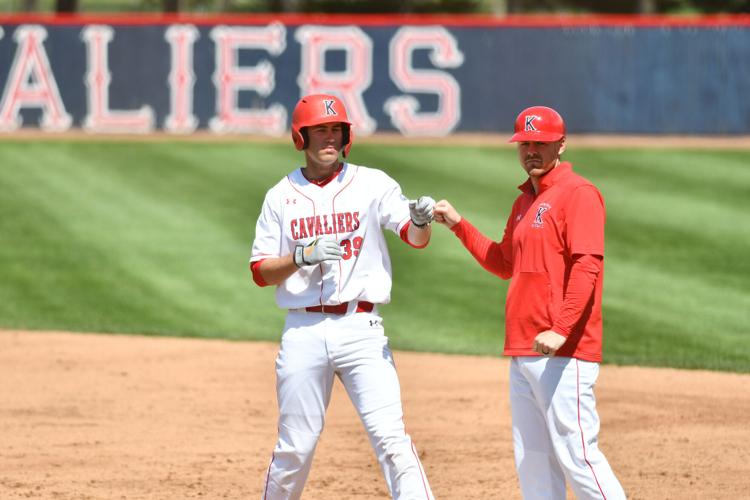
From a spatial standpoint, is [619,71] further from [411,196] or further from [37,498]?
[37,498]

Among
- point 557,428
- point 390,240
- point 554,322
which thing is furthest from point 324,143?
point 390,240

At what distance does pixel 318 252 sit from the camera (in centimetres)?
623

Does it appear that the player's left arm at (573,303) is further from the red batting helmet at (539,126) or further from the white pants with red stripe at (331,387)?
the white pants with red stripe at (331,387)

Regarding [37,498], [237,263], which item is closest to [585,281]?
[37,498]

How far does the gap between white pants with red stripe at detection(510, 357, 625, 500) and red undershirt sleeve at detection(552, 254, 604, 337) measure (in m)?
0.20

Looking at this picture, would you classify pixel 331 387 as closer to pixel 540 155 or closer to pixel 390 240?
pixel 540 155

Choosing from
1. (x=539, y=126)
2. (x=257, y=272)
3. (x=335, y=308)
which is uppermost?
→ (x=539, y=126)

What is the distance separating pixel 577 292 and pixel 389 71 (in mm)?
19674

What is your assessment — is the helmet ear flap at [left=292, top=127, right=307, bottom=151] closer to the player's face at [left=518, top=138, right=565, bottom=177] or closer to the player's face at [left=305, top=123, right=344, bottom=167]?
the player's face at [left=305, top=123, right=344, bottom=167]

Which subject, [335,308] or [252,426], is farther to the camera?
[252,426]

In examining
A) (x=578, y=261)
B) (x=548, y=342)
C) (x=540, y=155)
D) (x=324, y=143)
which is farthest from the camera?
(x=324, y=143)

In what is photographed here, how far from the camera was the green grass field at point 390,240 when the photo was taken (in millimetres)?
13555

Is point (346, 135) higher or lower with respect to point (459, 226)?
higher

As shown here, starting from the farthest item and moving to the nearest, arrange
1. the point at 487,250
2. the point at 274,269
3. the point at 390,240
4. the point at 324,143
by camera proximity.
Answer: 1. the point at 390,240
2. the point at 487,250
3. the point at 324,143
4. the point at 274,269
